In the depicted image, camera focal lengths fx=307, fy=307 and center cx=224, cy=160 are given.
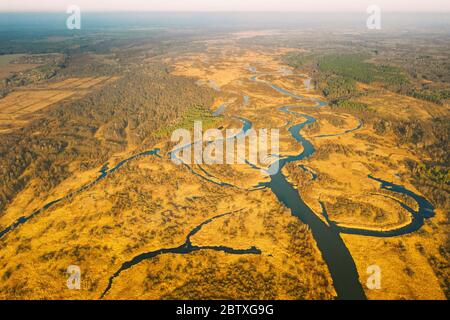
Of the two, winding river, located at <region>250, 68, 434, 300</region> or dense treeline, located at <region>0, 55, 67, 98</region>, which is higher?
dense treeline, located at <region>0, 55, 67, 98</region>

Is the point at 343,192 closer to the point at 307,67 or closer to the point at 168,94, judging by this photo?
the point at 168,94

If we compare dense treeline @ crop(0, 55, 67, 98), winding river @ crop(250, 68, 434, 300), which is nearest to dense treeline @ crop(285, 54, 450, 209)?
winding river @ crop(250, 68, 434, 300)

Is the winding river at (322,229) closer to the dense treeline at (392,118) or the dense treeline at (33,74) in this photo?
the dense treeline at (392,118)

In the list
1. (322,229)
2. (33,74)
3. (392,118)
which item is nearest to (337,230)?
(322,229)

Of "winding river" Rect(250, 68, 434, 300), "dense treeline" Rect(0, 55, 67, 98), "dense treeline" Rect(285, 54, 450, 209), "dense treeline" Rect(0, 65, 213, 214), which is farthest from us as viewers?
"dense treeline" Rect(0, 55, 67, 98)

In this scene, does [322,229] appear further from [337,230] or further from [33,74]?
[33,74]

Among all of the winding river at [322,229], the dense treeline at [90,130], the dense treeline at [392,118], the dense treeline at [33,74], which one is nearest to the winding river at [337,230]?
the winding river at [322,229]

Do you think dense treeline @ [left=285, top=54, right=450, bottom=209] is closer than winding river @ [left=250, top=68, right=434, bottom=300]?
No

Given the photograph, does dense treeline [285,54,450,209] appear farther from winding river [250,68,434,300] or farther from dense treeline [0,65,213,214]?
dense treeline [0,65,213,214]
